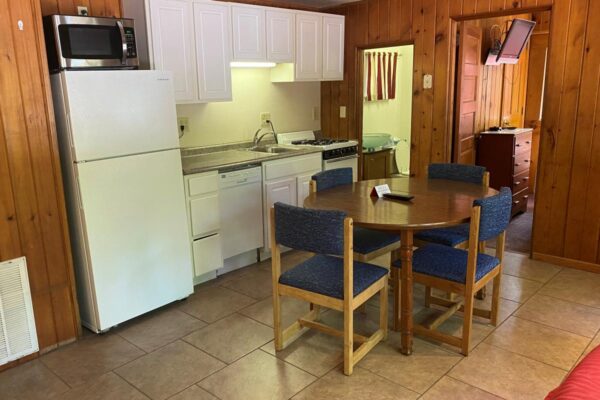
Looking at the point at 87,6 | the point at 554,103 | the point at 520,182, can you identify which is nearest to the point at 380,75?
the point at 520,182

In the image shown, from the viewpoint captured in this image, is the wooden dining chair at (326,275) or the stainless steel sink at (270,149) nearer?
the wooden dining chair at (326,275)

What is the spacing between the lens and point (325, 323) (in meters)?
2.98

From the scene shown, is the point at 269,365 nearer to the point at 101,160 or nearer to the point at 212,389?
the point at 212,389

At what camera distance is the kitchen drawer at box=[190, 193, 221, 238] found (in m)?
3.38

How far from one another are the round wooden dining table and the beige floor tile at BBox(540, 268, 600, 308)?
38.5 inches

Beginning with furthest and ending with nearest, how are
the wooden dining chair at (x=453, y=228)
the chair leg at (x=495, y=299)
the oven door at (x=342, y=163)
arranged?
1. the oven door at (x=342, y=163)
2. the wooden dining chair at (x=453, y=228)
3. the chair leg at (x=495, y=299)

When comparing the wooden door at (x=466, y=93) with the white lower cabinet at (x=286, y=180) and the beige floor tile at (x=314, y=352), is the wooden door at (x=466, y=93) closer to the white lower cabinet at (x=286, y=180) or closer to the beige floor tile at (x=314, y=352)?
the white lower cabinet at (x=286, y=180)

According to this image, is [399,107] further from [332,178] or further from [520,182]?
[332,178]

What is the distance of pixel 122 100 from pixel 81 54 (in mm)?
322

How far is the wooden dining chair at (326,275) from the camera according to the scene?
222cm

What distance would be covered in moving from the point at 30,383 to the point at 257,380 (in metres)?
1.18

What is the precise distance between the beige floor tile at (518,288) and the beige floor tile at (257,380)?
1.67 metres

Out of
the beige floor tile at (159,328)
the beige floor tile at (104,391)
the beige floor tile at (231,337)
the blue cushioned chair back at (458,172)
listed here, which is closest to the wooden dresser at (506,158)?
the blue cushioned chair back at (458,172)

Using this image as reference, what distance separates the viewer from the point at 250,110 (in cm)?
448
